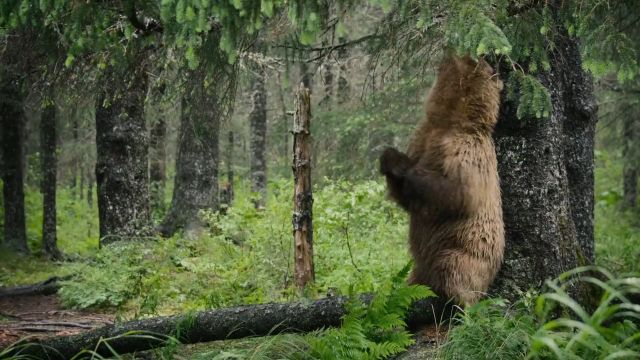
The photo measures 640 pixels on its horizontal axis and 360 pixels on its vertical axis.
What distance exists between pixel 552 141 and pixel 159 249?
5.73m

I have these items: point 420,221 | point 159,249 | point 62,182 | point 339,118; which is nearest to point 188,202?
point 159,249

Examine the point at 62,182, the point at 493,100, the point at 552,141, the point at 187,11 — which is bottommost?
the point at 62,182

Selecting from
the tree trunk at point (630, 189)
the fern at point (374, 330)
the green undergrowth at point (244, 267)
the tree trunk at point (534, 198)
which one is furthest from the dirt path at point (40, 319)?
the tree trunk at point (630, 189)

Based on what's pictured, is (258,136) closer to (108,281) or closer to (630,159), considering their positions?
(630,159)

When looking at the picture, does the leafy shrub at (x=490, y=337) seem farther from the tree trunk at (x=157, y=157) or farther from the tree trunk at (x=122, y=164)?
the tree trunk at (x=157, y=157)

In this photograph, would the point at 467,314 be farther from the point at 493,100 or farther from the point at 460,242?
the point at 493,100

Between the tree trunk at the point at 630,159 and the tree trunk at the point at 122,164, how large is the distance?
10.0 metres

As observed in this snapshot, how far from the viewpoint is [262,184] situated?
1686 centimetres

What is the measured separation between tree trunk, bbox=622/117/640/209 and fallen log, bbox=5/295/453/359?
1015 centimetres

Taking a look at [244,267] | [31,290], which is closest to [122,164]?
[31,290]

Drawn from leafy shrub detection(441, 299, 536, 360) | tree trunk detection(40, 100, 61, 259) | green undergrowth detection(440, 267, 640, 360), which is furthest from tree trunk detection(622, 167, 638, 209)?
tree trunk detection(40, 100, 61, 259)

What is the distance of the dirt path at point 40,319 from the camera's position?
19.8 ft

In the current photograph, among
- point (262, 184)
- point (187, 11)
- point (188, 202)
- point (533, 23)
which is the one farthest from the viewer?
point (262, 184)

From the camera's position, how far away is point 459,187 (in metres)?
5.11
